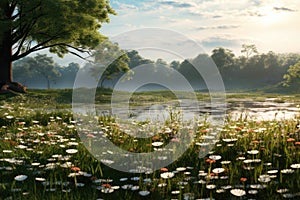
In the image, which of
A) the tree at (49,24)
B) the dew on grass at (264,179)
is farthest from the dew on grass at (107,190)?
the tree at (49,24)

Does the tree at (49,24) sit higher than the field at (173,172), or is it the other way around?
the tree at (49,24)

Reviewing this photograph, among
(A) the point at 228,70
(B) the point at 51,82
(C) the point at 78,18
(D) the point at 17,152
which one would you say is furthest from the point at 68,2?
(B) the point at 51,82

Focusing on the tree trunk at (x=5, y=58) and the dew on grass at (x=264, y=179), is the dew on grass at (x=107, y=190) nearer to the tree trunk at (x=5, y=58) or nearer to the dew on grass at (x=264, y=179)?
the dew on grass at (x=264, y=179)

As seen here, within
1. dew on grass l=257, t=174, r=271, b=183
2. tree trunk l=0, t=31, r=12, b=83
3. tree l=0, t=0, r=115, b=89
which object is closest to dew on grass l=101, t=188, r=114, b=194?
dew on grass l=257, t=174, r=271, b=183

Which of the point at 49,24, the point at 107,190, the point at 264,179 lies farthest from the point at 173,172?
the point at 49,24

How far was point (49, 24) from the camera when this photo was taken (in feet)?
83.3

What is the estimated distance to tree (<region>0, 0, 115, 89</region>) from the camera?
23.5 meters

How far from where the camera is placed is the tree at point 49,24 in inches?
925

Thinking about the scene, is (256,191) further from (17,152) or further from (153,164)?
(17,152)

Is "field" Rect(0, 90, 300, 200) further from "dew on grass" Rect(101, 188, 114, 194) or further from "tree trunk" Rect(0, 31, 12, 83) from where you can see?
"tree trunk" Rect(0, 31, 12, 83)

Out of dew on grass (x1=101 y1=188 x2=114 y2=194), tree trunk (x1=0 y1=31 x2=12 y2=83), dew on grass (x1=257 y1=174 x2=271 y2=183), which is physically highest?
tree trunk (x1=0 y1=31 x2=12 y2=83)

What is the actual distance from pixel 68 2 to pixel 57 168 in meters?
20.9

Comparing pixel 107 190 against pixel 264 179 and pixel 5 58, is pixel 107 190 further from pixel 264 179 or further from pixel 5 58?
pixel 5 58

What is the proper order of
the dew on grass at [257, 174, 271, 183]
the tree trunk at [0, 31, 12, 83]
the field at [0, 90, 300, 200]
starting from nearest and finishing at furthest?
the dew on grass at [257, 174, 271, 183], the field at [0, 90, 300, 200], the tree trunk at [0, 31, 12, 83]
